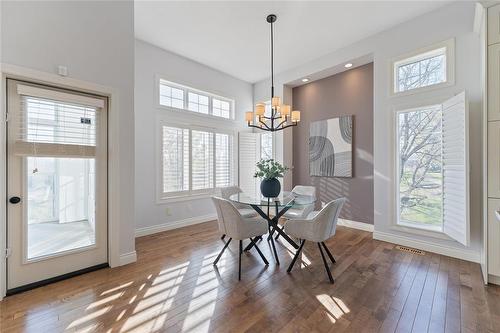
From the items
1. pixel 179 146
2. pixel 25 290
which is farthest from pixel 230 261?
pixel 179 146

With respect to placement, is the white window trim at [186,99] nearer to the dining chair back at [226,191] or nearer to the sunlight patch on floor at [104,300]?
the dining chair back at [226,191]

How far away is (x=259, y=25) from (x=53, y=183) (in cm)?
346

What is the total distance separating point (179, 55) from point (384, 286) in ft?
16.2

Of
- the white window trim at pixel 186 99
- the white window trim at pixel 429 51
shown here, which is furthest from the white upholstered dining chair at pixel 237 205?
the white window trim at pixel 429 51

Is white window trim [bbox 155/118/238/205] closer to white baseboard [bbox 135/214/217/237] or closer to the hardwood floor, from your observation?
white baseboard [bbox 135/214/217/237]

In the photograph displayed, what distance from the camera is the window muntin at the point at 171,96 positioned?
421 cm

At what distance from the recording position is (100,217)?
8.82ft

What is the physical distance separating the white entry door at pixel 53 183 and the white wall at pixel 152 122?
1137 millimetres

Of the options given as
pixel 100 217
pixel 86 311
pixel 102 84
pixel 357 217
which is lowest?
pixel 86 311

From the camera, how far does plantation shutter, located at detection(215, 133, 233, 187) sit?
16.5 feet

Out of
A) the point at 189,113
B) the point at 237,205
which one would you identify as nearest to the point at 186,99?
the point at 189,113

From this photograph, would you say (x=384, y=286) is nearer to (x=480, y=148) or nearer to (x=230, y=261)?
(x=230, y=261)

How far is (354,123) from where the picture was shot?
4.26m

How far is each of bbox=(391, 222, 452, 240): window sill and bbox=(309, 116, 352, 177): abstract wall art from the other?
4.00 feet
